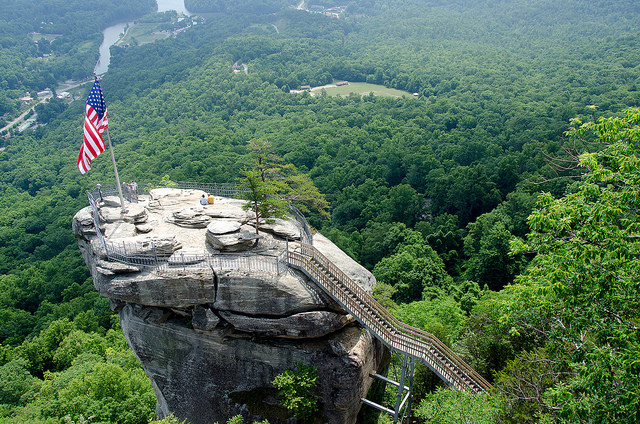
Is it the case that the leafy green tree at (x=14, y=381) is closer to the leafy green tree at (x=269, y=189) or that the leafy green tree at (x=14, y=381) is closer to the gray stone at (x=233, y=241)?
the gray stone at (x=233, y=241)

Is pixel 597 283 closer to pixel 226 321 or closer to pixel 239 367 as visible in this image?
pixel 226 321

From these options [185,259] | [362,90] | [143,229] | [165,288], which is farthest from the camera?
[362,90]

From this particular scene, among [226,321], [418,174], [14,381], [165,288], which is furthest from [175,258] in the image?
[418,174]

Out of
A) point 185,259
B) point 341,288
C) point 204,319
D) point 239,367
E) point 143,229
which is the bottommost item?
point 239,367

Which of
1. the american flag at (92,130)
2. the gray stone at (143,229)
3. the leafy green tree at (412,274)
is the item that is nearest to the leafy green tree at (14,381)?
the gray stone at (143,229)

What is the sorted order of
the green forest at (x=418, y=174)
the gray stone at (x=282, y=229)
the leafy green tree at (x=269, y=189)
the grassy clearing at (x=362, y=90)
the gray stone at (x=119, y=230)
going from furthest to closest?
the grassy clearing at (x=362, y=90)
the gray stone at (x=282, y=229)
the gray stone at (x=119, y=230)
the leafy green tree at (x=269, y=189)
the green forest at (x=418, y=174)
